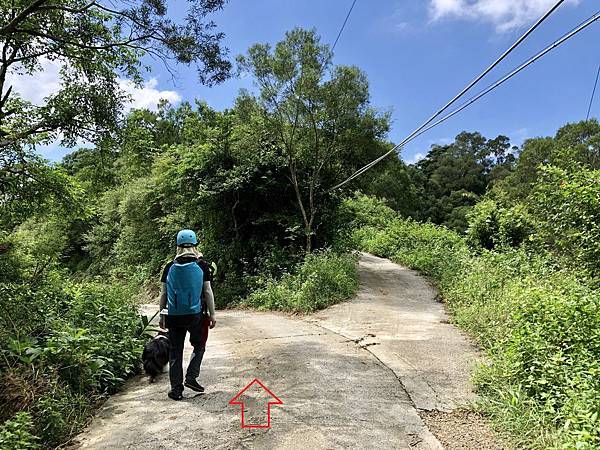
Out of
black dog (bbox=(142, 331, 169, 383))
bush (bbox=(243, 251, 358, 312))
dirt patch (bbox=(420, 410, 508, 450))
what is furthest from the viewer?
bush (bbox=(243, 251, 358, 312))

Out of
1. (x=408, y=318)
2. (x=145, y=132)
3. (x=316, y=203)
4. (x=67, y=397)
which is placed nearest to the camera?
(x=67, y=397)

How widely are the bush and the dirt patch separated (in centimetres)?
648

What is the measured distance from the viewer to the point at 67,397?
387cm

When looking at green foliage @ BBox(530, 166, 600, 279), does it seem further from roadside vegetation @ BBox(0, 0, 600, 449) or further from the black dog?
the black dog

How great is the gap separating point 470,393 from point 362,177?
11.5m

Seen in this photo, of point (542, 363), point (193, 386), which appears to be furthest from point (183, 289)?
point (542, 363)

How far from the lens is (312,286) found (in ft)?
35.7

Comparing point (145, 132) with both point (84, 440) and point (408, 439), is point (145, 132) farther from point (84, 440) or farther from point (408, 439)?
point (408, 439)

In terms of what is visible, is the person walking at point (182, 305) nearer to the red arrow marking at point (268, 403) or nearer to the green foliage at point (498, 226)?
the red arrow marking at point (268, 403)

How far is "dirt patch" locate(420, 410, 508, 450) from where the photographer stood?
3273 mm

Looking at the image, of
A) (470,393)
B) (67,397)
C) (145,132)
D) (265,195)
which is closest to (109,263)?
(265,195)

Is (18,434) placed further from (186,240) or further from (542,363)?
(542,363)

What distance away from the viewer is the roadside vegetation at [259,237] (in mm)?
3838

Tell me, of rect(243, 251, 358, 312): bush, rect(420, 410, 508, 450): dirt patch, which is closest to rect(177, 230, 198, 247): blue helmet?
rect(420, 410, 508, 450): dirt patch
